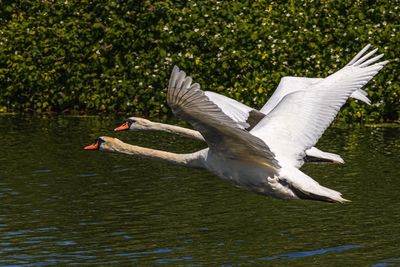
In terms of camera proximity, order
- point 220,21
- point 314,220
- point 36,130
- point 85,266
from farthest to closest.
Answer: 1. point 220,21
2. point 36,130
3. point 314,220
4. point 85,266

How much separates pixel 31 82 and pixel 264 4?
393cm

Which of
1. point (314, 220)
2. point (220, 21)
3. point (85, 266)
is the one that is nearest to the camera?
point (85, 266)

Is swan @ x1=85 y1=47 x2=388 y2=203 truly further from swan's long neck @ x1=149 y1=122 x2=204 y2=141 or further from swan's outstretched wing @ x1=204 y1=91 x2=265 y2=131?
swan's long neck @ x1=149 y1=122 x2=204 y2=141

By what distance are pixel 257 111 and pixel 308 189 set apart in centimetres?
226

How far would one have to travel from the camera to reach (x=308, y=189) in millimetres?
9969

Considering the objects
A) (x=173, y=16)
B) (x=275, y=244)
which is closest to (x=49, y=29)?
(x=173, y=16)

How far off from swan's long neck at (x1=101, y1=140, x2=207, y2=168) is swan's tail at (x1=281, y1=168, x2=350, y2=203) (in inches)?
30.1

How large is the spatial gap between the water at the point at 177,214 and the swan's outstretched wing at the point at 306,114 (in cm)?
80

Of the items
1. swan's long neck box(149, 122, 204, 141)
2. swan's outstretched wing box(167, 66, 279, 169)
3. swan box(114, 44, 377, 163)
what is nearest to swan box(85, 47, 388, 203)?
swan's outstretched wing box(167, 66, 279, 169)

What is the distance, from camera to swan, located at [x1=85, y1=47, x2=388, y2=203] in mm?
9047

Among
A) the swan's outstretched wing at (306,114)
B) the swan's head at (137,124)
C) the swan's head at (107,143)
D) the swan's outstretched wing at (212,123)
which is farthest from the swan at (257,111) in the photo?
the swan's head at (107,143)

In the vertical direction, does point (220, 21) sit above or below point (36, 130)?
above

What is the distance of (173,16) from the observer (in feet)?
62.6

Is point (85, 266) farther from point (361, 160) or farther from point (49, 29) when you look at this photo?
point (49, 29)
